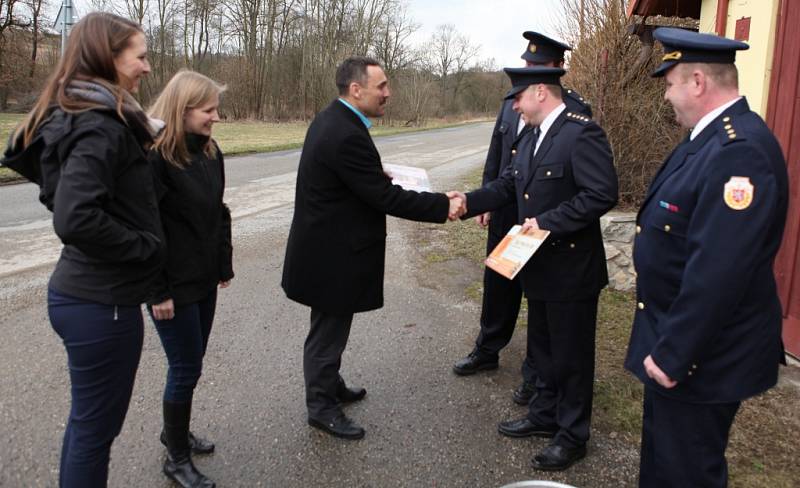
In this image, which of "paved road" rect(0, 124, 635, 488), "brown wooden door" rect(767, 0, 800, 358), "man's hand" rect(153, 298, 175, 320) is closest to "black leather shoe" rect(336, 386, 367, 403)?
"paved road" rect(0, 124, 635, 488)

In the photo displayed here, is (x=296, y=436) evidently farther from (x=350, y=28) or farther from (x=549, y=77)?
(x=350, y=28)

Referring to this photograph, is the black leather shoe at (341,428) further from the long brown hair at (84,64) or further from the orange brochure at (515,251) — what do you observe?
the long brown hair at (84,64)

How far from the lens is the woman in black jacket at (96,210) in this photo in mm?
2127

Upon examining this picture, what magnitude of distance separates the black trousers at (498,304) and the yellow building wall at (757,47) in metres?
2.31

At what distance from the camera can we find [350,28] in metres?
45.8

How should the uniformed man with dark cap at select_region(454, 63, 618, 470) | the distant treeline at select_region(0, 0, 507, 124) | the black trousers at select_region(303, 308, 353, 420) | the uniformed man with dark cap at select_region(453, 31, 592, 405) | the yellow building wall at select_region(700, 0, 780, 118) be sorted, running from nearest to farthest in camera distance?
the uniformed man with dark cap at select_region(454, 63, 618, 470), the black trousers at select_region(303, 308, 353, 420), the uniformed man with dark cap at select_region(453, 31, 592, 405), the yellow building wall at select_region(700, 0, 780, 118), the distant treeline at select_region(0, 0, 507, 124)

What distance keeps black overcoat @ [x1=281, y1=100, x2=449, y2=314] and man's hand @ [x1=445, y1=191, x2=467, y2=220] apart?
358mm

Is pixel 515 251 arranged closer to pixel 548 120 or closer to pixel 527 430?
pixel 548 120

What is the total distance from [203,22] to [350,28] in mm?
10703

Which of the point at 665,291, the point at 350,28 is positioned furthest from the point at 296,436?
the point at 350,28

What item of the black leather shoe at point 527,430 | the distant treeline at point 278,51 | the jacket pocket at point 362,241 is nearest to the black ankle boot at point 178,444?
the jacket pocket at point 362,241

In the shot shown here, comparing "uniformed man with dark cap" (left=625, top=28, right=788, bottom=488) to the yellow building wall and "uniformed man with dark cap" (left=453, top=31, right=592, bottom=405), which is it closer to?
"uniformed man with dark cap" (left=453, top=31, right=592, bottom=405)

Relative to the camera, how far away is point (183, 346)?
3.00 m

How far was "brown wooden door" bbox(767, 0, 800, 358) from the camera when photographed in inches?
175
